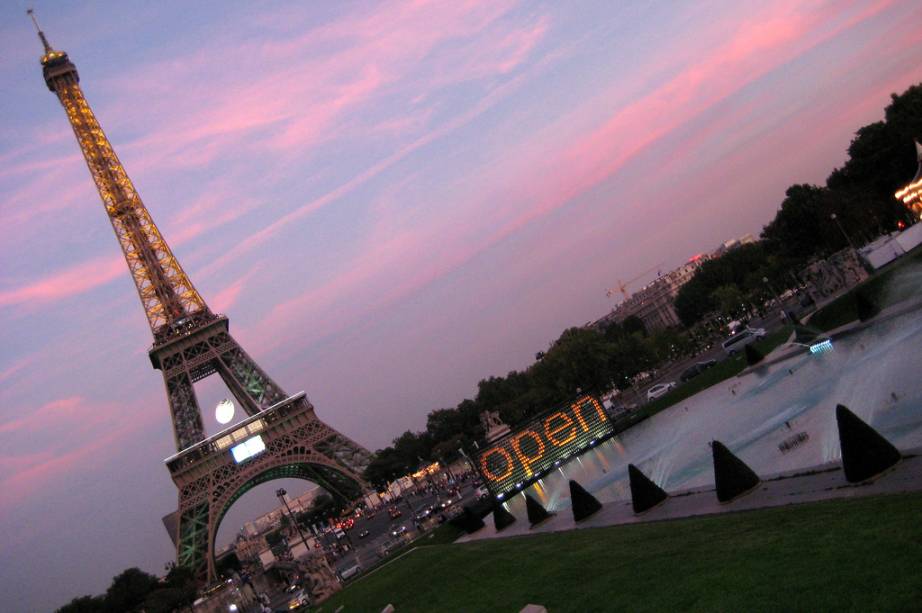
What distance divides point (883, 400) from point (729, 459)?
14.4 ft

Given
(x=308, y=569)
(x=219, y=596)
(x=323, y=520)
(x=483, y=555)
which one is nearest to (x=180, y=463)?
(x=219, y=596)

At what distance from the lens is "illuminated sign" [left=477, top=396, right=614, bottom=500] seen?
3419cm

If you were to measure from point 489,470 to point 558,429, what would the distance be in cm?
378

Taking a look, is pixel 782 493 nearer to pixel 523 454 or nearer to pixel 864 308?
pixel 864 308

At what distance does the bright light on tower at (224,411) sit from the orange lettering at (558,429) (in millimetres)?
39914

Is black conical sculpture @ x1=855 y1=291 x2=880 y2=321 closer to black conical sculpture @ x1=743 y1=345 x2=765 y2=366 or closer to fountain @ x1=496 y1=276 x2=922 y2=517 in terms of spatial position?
fountain @ x1=496 y1=276 x2=922 y2=517

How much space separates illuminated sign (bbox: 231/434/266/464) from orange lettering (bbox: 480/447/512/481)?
37.8m

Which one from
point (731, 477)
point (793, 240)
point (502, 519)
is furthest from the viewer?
point (793, 240)

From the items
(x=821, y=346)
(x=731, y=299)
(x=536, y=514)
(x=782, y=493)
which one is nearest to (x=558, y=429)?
(x=821, y=346)

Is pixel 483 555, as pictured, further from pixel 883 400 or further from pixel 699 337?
pixel 699 337

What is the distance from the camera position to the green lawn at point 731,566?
7.05 m

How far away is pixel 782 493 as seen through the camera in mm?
12062

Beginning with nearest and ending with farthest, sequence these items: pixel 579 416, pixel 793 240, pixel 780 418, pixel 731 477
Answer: pixel 731 477 → pixel 780 418 → pixel 579 416 → pixel 793 240

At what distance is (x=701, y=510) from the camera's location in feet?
45.3
